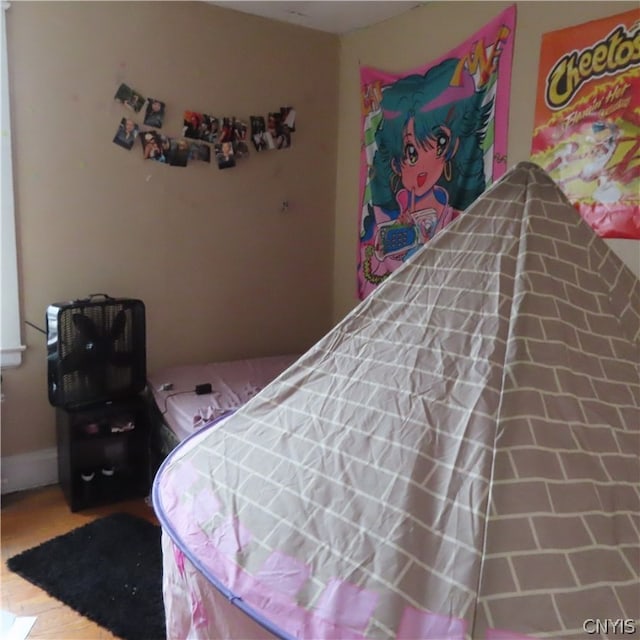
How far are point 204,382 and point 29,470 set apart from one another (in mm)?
937

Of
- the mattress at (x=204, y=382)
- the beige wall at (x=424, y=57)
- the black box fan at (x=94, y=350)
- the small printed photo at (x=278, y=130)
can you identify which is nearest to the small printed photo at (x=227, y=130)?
the small printed photo at (x=278, y=130)

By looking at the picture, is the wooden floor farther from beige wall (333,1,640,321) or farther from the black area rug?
beige wall (333,1,640,321)

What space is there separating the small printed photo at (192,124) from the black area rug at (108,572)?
1.91 metres

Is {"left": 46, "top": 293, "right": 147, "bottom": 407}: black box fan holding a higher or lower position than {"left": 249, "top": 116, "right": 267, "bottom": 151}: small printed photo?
lower

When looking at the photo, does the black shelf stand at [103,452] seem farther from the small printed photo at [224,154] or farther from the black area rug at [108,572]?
the small printed photo at [224,154]

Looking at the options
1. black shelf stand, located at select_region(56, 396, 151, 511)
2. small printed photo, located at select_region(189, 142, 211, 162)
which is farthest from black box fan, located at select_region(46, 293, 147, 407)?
small printed photo, located at select_region(189, 142, 211, 162)

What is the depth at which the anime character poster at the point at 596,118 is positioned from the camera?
206cm

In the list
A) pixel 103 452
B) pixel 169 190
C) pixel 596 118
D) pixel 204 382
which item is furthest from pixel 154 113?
pixel 596 118

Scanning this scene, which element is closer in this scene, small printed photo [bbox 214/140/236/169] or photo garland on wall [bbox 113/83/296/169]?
photo garland on wall [bbox 113/83/296/169]

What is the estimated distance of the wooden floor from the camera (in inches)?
77.5

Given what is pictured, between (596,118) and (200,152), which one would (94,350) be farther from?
(596,118)

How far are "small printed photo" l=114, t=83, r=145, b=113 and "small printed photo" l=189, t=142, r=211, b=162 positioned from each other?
1.05 feet

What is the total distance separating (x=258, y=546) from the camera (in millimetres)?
1006

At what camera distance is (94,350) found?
2.60 metres
